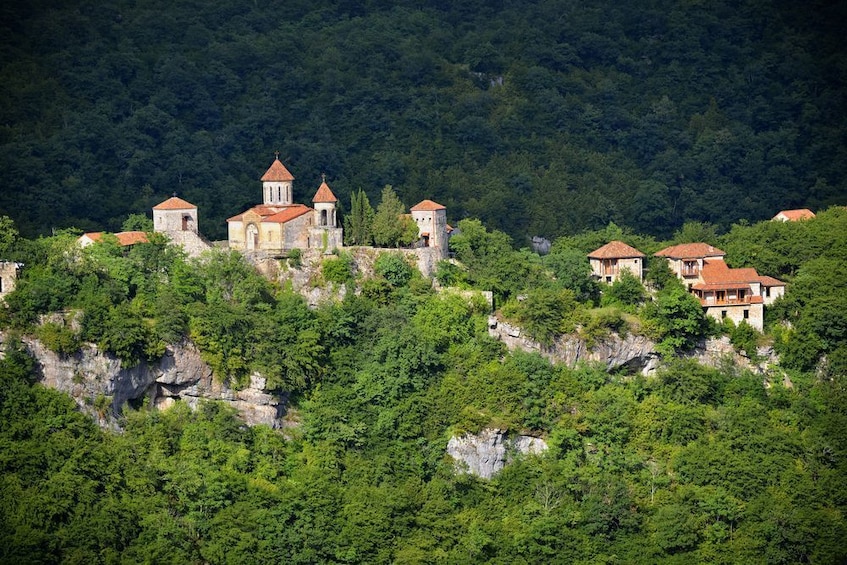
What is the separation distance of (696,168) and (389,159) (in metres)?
16.0

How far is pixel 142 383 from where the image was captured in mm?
64562

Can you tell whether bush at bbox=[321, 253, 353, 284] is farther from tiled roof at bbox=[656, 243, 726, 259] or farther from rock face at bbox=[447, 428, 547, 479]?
tiled roof at bbox=[656, 243, 726, 259]

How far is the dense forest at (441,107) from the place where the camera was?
9625 centimetres

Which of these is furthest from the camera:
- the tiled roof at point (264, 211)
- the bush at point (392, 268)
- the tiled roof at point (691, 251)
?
the tiled roof at point (691, 251)

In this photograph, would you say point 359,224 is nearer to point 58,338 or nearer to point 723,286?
point 58,338

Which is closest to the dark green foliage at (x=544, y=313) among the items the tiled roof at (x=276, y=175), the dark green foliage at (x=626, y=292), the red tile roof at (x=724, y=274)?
the dark green foliage at (x=626, y=292)

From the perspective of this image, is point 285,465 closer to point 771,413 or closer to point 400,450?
point 400,450

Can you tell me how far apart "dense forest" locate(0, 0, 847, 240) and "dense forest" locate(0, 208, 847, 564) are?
2312cm

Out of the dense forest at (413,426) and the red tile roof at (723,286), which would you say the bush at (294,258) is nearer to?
the dense forest at (413,426)

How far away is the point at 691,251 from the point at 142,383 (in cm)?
1963

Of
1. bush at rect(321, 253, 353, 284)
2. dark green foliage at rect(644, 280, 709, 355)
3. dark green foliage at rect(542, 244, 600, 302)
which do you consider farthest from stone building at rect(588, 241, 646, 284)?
bush at rect(321, 253, 353, 284)

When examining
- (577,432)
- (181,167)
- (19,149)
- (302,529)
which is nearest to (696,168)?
(181,167)

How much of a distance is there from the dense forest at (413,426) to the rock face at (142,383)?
1.40 ft

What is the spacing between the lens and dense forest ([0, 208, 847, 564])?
6188 cm
